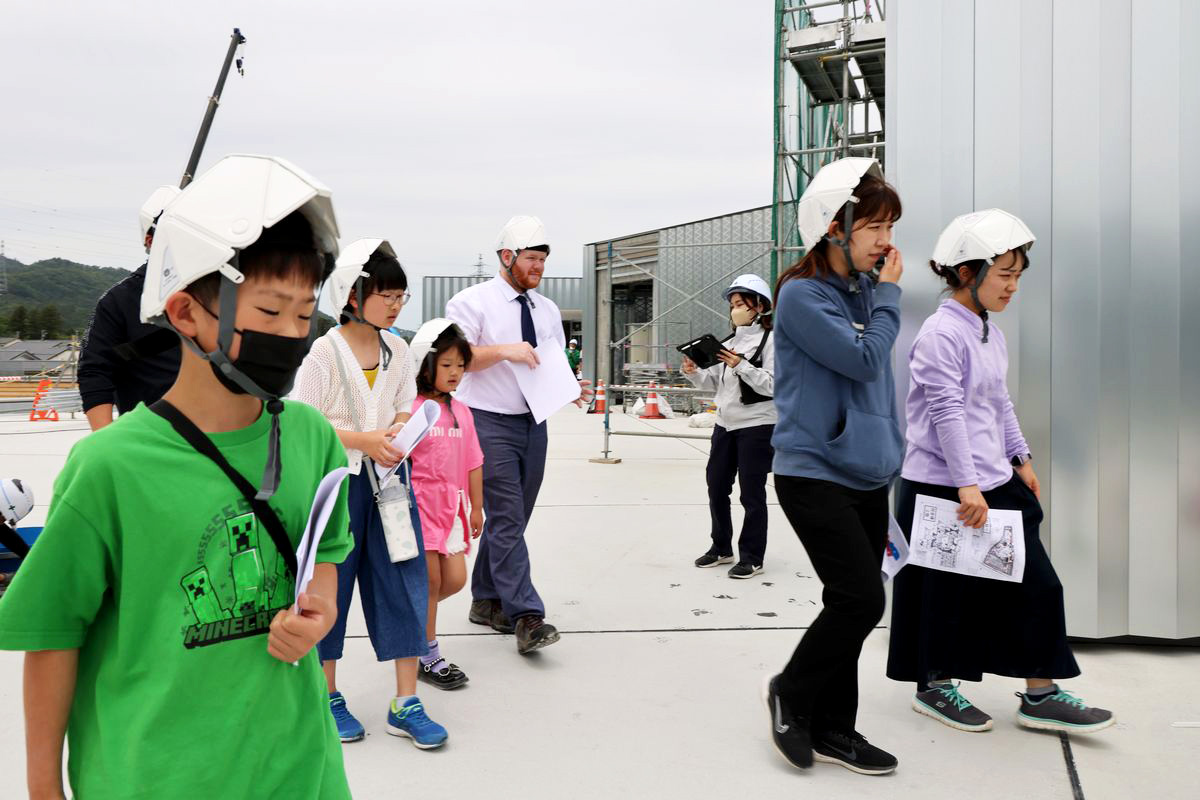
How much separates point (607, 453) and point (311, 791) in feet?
32.2

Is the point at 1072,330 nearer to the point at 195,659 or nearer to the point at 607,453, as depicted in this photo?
the point at 195,659

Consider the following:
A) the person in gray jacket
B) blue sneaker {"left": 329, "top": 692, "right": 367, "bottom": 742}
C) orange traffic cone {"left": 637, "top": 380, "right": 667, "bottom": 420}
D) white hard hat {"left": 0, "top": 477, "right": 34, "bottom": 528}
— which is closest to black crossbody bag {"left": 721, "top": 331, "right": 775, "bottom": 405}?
the person in gray jacket

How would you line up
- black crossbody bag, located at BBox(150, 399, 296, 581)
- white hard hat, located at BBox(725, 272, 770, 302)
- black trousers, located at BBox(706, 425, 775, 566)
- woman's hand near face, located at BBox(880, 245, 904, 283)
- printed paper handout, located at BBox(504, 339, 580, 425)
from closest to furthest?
black crossbody bag, located at BBox(150, 399, 296, 581)
woman's hand near face, located at BBox(880, 245, 904, 283)
printed paper handout, located at BBox(504, 339, 580, 425)
black trousers, located at BBox(706, 425, 775, 566)
white hard hat, located at BBox(725, 272, 770, 302)

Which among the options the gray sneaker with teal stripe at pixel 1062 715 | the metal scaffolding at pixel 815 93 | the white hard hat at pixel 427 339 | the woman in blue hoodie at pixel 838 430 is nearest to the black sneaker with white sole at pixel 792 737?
the woman in blue hoodie at pixel 838 430

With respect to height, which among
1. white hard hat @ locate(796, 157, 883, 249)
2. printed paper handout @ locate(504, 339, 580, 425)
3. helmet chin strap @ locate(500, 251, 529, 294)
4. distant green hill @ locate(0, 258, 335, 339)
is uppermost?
distant green hill @ locate(0, 258, 335, 339)

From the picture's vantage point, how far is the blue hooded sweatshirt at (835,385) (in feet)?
9.23

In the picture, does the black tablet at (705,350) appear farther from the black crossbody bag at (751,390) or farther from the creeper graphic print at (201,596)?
the creeper graphic print at (201,596)

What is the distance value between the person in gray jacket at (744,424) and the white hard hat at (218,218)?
14.5ft

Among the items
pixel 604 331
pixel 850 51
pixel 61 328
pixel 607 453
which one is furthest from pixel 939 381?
pixel 61 328

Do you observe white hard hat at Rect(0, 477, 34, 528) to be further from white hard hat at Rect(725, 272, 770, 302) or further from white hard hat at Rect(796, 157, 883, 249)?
white hard hat at Rect(725, 272, 770, 302)

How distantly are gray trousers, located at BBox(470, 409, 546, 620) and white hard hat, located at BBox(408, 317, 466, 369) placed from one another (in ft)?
1.71

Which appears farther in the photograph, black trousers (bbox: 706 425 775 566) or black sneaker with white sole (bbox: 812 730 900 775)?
black trousers (bbox: 706 425 775 566)

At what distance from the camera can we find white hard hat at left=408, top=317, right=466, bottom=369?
3.75 m

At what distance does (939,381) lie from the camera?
126 inches
